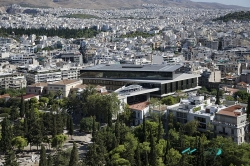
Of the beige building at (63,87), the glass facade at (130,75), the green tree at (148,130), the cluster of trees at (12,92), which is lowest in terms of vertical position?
the cluster of trees at (12,92)

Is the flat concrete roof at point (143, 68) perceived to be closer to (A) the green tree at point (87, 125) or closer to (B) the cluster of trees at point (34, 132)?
(A) the green tree at point (87, 125)

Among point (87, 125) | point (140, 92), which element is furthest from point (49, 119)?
point (140, 92)

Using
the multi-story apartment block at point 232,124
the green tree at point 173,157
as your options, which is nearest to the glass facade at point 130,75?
the multi-story apartment block at point 232,124

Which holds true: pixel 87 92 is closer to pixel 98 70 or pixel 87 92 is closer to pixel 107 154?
pixel 98 70

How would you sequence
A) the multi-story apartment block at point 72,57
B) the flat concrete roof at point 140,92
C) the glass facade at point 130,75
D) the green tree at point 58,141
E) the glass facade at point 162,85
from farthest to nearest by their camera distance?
the multi-story apartment block at point 72,57 → the glass facade at point 130,75 → the glass facade at point 162,85 → the flat concrete roof at point 140,92 → the green tree at point 58,141

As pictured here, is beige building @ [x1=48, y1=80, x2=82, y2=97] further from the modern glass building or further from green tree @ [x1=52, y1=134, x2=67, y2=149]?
green tree @ [x1=52, y1=134, x2=67, y2=149]

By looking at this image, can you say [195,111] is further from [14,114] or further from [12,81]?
[12,81]

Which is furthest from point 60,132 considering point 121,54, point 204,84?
point 121,54
